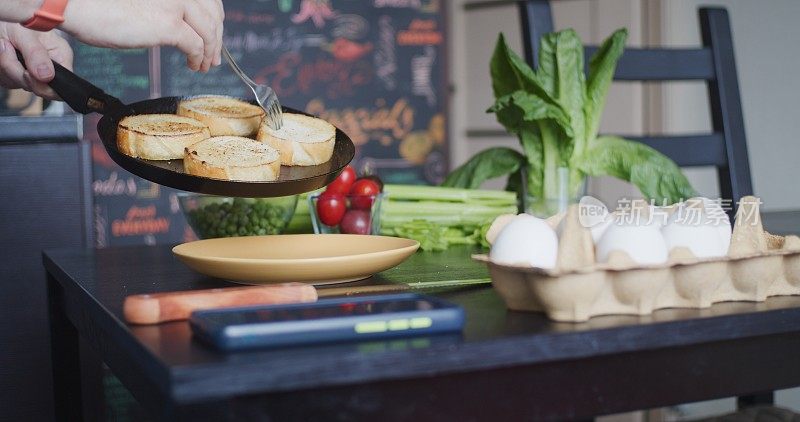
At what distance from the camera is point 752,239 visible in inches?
34.4

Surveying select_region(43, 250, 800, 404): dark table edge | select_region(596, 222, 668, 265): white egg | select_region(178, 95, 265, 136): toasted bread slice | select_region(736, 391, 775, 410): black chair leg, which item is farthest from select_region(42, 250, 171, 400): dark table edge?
select_region(736, 391, 775, 410): black chair leg

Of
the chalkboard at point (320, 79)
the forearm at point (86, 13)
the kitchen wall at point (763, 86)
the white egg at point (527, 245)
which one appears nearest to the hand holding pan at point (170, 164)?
the forearm at point (86, 13)

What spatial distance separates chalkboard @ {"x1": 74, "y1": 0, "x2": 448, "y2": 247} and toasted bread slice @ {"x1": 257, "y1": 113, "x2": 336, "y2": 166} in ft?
6.88

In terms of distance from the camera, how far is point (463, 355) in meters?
0.70

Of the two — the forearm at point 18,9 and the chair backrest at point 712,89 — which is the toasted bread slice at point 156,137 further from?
the chair backrest at point 712,89

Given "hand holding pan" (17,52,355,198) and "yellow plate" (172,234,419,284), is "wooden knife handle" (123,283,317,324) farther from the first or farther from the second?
"hand holding pan" (17,52,355,198)

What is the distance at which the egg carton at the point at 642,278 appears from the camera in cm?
78

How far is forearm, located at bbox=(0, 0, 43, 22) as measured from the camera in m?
1.12

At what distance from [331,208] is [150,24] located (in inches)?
15.6

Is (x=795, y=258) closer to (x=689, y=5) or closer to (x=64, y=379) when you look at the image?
(x=64, y=379)

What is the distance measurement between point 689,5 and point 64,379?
2.55 metres

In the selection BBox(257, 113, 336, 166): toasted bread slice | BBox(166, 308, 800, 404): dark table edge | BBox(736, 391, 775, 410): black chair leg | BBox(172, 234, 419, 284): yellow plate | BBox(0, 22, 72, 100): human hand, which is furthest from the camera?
BBox(736, 391, 775, 410): black chair leg

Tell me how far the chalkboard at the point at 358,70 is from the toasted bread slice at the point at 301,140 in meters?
2.06

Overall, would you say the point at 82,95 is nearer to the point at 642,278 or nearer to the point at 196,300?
the point at 196,300
